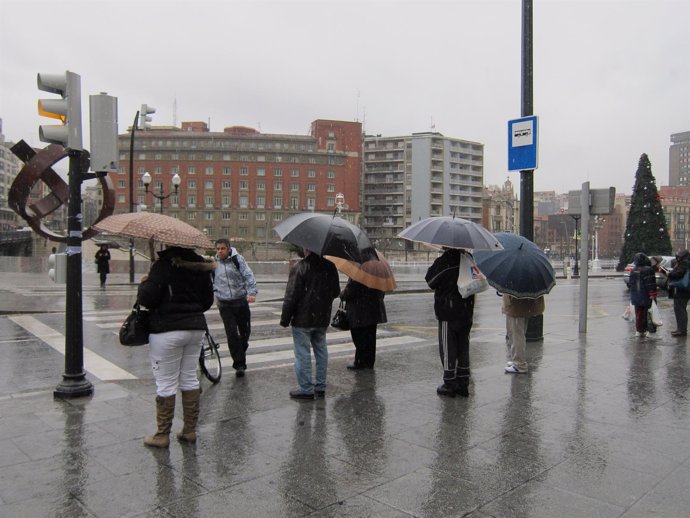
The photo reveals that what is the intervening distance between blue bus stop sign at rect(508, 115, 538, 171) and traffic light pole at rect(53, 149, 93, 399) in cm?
707

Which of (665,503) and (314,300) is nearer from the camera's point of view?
(665,503)

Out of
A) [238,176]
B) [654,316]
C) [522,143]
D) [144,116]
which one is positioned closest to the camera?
[522,143]

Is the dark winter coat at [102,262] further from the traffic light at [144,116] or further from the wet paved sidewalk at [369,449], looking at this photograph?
the wet paved sidewalk at [369,449]

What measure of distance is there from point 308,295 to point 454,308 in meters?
1.60

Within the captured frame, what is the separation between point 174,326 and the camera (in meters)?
4.59

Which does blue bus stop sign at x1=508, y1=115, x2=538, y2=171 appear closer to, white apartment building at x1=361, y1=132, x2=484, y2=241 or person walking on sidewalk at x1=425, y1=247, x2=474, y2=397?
person walking on sidewalk at x1=425, y1=247, x2=474, y2=397

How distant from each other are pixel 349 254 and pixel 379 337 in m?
5.40

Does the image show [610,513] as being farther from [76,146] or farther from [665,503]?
[76,146]

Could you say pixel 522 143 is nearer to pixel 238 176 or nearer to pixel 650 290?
pixel 650 290

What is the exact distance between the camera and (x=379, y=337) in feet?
36.0

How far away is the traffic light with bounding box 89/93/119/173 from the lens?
623 centimetres

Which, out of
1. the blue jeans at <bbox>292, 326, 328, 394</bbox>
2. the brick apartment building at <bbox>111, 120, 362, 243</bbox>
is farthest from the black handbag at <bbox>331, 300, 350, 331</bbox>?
the brick apartment building at <bbox>111, 120, 362, 243</bbox>

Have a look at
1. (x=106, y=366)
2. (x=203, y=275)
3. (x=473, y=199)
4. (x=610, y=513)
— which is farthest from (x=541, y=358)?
(x=473, y=199)

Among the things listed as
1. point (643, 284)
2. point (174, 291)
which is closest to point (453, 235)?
point (174, 291)
